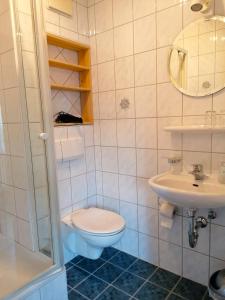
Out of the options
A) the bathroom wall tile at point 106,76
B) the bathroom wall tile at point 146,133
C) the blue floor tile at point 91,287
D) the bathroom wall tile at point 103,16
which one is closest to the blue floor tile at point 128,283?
the blue floor tile at point 91,287

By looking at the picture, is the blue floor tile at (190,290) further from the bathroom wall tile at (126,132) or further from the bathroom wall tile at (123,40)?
the bathroom wall tile at (123,40)

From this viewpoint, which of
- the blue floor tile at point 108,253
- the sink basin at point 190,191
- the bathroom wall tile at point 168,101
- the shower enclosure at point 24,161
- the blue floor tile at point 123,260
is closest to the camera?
the sink basin at point 190,191

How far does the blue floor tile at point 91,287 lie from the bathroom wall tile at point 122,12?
2.08 m

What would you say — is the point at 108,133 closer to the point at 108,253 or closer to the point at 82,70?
the point at 82,70

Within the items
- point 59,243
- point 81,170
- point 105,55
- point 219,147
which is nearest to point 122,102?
point 105,55

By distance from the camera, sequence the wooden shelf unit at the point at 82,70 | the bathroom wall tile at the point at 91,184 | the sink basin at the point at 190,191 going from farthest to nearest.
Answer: the bathroom wall tile at the point at 91,184
the wooden shelf unit at the point at 82,70
the sink basin at the point at 190,191

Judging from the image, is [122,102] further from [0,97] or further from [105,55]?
[0,97]

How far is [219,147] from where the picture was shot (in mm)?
1496

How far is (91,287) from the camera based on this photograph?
1708 millimetres

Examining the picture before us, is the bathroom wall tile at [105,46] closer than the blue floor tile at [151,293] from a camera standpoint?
No

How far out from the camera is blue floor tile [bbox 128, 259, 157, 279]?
72.1 inches

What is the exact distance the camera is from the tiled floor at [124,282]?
162 cm

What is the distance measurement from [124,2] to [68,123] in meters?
1.07

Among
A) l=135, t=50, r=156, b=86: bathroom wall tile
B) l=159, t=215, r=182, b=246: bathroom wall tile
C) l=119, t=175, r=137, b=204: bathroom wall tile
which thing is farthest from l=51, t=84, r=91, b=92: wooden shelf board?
l=159, t=215, r=182, b=246: bathroom wall tile
